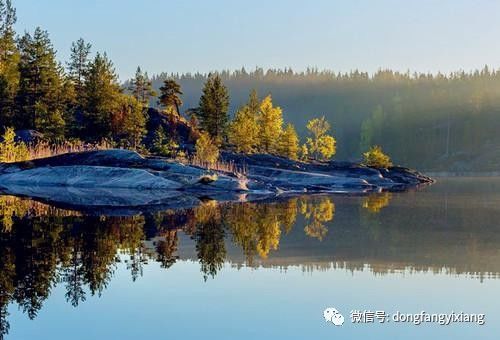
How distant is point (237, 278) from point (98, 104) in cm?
7728

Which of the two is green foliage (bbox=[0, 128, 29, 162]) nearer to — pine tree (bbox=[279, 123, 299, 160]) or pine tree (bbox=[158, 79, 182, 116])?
pine tree (bbox=[158, 79, 182, 116])

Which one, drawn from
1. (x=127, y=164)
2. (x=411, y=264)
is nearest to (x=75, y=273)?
(x=411, y=264)

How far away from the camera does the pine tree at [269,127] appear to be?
107m

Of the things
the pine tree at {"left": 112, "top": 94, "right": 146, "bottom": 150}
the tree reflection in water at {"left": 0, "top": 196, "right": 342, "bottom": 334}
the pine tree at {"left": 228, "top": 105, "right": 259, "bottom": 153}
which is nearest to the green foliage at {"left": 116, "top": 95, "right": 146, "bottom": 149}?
the pine tree at {"left": 112, "top": 94, "right": 146, "bottom": 150}

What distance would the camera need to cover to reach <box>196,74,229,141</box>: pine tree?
102 meters

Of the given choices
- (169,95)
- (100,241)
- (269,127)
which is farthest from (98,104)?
(100,241)

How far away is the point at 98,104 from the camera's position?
9081cm

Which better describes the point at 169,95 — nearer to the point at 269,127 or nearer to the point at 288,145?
the point at 269,127

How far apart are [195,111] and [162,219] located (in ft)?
244

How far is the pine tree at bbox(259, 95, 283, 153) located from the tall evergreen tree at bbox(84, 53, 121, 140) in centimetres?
2679

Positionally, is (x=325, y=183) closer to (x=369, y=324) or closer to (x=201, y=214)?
(x=201, y=214)

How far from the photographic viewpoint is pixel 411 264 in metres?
21.1

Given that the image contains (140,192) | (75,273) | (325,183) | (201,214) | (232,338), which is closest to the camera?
(232,338)

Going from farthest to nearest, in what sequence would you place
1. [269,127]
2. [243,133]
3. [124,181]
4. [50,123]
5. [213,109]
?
[269,127] → [213,109] → [243,133] → [50,123] → [124,181]
